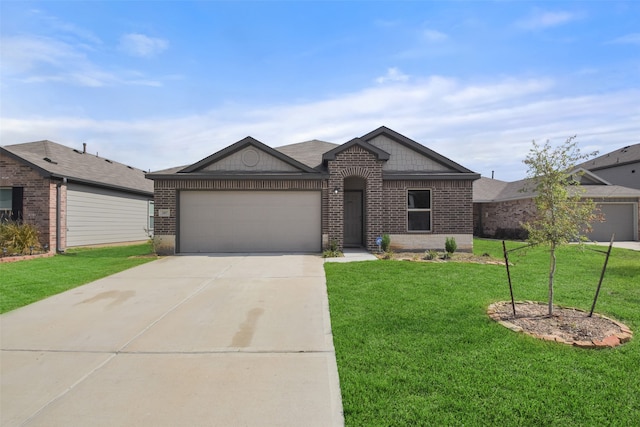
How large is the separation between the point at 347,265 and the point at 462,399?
22.0 feet

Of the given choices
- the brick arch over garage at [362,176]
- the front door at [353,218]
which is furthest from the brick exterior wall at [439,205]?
the front door at [353,218]

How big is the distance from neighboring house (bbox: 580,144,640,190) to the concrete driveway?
31.1 m

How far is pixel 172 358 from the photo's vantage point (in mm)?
4016

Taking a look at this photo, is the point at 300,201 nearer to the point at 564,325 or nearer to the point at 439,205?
the point at 439,205

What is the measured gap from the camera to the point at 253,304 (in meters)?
6.12

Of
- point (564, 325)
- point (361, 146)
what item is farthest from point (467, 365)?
point (361, 146)

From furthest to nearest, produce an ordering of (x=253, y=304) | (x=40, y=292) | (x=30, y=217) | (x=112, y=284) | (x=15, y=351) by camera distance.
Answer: (x=30, y=217) < (x=112, y=284) < (x=40, y=292) < (x=253, y=304) < (x=15, y=351)

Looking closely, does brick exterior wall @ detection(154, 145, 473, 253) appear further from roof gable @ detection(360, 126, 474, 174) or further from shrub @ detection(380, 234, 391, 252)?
roof gable @ detection(360, 126, 474, 174)

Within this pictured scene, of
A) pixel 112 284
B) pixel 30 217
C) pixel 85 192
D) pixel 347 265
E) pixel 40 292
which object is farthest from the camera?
pixel 85 192

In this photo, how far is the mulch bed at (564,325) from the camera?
4.21 m

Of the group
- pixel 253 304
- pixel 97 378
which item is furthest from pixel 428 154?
pixel 97 378

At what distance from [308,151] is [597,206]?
1638 centimetres

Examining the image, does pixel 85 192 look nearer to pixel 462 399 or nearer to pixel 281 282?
pixel 281 282

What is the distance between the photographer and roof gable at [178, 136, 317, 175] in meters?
12.9
